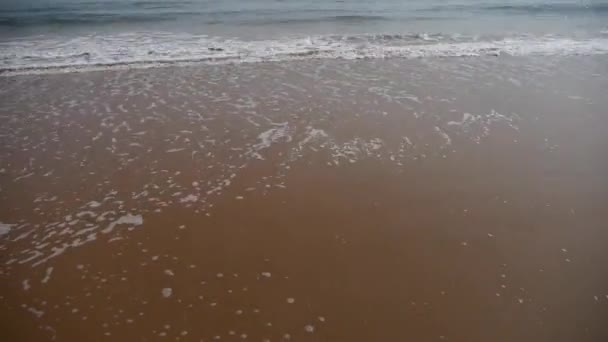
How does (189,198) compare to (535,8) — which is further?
(535,8)

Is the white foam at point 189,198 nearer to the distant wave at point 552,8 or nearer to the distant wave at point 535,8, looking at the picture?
the distant wave at point 535,8

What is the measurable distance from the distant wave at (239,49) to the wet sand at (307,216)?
122 inches

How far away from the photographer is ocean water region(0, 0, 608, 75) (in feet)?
37.1

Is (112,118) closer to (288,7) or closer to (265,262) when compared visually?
(265,262)

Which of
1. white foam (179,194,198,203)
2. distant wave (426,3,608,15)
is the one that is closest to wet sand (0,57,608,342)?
white foam (179,194,198,203)

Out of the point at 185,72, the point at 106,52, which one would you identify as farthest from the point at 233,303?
the point at 106,52

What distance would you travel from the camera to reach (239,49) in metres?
12.0

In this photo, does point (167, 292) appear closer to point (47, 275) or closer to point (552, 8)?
point (47, 275)

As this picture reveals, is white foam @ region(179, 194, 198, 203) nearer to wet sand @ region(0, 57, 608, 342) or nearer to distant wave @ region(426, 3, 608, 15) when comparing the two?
wet sand @ region(0, 57, 608, 342)

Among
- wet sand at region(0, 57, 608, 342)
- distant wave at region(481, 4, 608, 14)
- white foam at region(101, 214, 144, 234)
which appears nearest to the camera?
wet sand at region(0, 57, 608, 342)

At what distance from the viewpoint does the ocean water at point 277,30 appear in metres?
11.3

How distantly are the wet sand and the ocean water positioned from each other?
378 cm

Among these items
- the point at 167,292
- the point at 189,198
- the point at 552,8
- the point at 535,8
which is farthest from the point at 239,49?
the point at 552,8

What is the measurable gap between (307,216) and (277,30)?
475 inches
